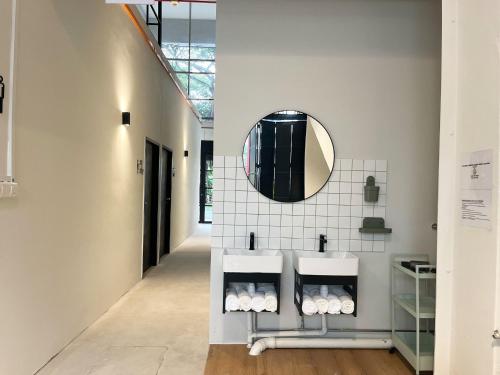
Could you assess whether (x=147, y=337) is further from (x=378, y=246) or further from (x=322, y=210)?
(x=378, y=246)

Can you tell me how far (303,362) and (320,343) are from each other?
24 cm

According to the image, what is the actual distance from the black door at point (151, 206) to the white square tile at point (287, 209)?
2.91 m

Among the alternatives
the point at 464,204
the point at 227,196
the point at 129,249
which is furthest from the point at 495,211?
the point at 129,249

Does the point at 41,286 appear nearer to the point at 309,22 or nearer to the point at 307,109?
the point at 307,109

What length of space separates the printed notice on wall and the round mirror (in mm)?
1108

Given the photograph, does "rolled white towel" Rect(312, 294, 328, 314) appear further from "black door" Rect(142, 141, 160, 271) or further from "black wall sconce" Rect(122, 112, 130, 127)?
"black door" Rect(142, 141, 160, 271)

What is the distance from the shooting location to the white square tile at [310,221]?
2842 mm

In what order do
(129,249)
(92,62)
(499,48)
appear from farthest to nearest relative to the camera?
(129,249) < (92,62) < (499,48)

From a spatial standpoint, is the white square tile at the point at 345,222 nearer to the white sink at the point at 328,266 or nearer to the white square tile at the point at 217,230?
the white sink at the point at 328,266

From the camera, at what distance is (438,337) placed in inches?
77.2

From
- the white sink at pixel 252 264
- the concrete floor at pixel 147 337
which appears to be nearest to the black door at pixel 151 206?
the concrete floor at pixel 147 337

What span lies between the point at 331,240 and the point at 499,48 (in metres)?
1.67

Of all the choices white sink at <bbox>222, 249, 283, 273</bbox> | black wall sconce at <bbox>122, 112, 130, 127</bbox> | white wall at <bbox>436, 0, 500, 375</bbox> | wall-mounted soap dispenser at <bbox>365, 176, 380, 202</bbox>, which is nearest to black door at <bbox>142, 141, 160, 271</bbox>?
black wall sconce at <bbox>122, 112, 130, 127</bbox>

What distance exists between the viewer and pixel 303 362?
2557 mm
